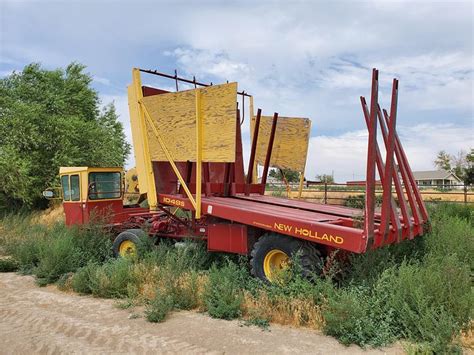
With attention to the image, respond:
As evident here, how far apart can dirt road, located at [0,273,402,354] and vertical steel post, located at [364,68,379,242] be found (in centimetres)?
143

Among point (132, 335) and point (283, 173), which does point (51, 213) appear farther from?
point (132, 335)

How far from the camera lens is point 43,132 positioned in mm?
20703

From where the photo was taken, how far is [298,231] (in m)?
5.96

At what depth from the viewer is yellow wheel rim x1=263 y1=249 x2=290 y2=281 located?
6.36 meters

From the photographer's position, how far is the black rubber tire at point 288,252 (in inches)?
235

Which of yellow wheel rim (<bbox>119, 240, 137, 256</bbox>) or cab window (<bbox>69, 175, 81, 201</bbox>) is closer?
yellow wheel rim (<bbox>119, 240, 137, 256</bbox>)

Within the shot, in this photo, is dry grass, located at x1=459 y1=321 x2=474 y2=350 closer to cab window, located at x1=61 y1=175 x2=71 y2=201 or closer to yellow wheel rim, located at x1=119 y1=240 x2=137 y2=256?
yellow wheel rim, located at x1=119 y1=240 x2=137 y2=256

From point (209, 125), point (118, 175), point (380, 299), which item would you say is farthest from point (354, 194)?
point (380, 299)

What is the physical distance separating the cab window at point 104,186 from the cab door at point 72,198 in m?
0.30

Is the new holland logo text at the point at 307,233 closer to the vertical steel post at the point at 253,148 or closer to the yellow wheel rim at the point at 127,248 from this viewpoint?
the vertical steel post at the point at 253,148

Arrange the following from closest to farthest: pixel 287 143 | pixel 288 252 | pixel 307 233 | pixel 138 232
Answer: pixel 307 233 → pixel 288 252 → pixel 138 232 → pixel 287 143

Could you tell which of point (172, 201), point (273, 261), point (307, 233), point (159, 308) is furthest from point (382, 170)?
point (172, 201)

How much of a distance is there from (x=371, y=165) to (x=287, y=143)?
4.48 metres

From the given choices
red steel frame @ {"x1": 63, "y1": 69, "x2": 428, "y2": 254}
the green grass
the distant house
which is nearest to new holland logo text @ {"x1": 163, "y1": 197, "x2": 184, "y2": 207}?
red steel frame @ {"x1": 63, "y1": 69, "x2": 428, "y2": 254}
